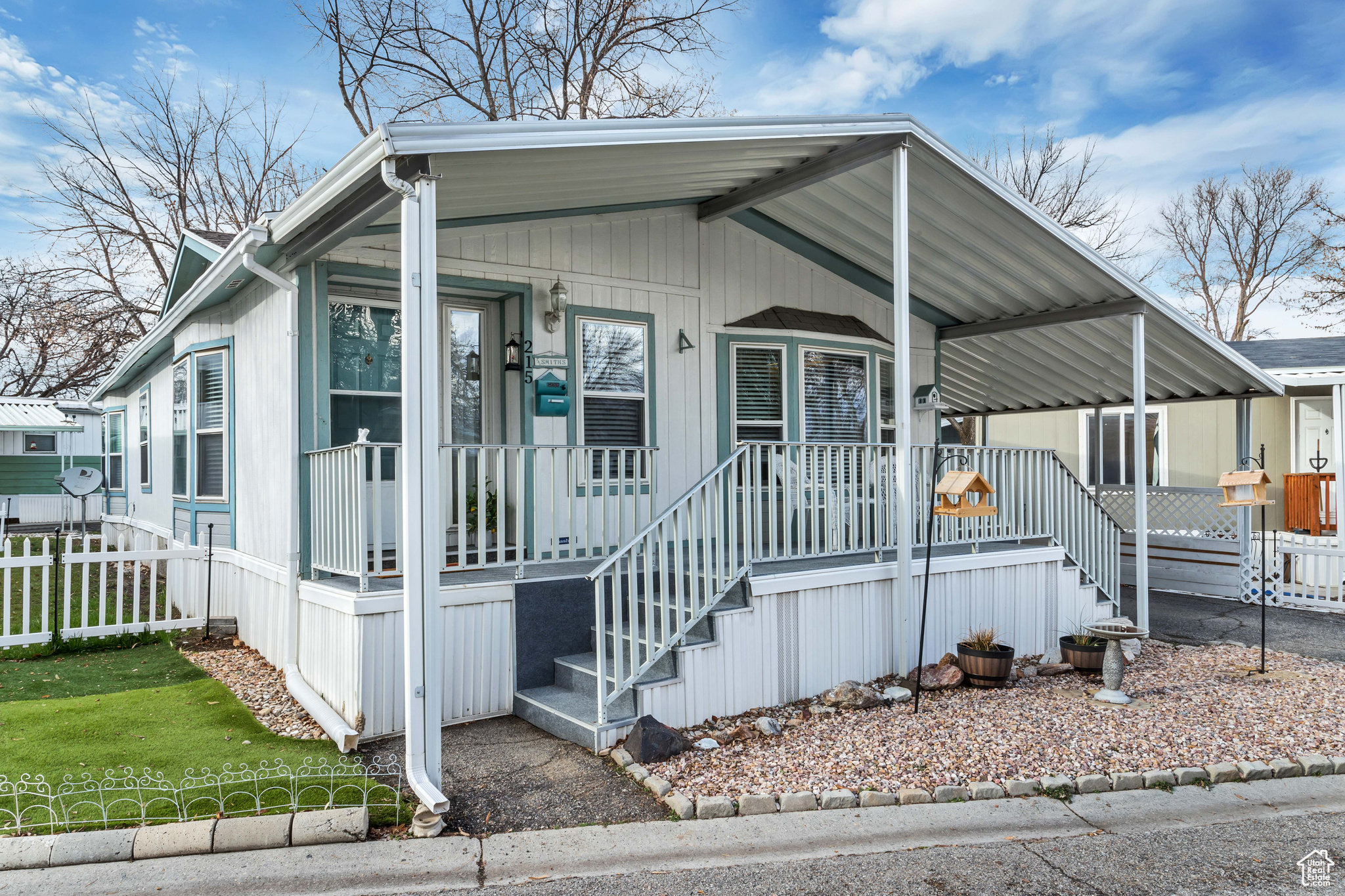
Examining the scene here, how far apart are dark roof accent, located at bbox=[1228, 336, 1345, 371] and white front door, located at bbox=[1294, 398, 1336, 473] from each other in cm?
85

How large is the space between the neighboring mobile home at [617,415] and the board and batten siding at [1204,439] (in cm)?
414

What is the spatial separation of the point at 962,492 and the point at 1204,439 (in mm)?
10522

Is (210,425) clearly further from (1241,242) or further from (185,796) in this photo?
(1241,242)

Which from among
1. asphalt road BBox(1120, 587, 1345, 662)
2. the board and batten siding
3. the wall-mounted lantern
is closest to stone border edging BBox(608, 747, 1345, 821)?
the wall-mounted lantern

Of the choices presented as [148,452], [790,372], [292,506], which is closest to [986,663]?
[790,372]

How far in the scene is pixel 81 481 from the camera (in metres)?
10.7

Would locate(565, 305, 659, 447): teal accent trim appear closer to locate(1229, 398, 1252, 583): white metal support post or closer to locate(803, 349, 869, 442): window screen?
locate(803, 349, 869, 442): window screen

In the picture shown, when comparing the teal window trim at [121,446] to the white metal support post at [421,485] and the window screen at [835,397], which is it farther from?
the white metal support post at [421,485]

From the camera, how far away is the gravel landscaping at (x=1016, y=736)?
4.21 metres

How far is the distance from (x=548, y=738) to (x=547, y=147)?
135 inches

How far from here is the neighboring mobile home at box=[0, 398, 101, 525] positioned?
19703mm

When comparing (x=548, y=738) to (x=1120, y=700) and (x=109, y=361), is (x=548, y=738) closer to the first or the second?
(x=1120, y=700)

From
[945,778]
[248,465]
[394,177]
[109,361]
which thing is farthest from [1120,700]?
[109,361]

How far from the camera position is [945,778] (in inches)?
163
